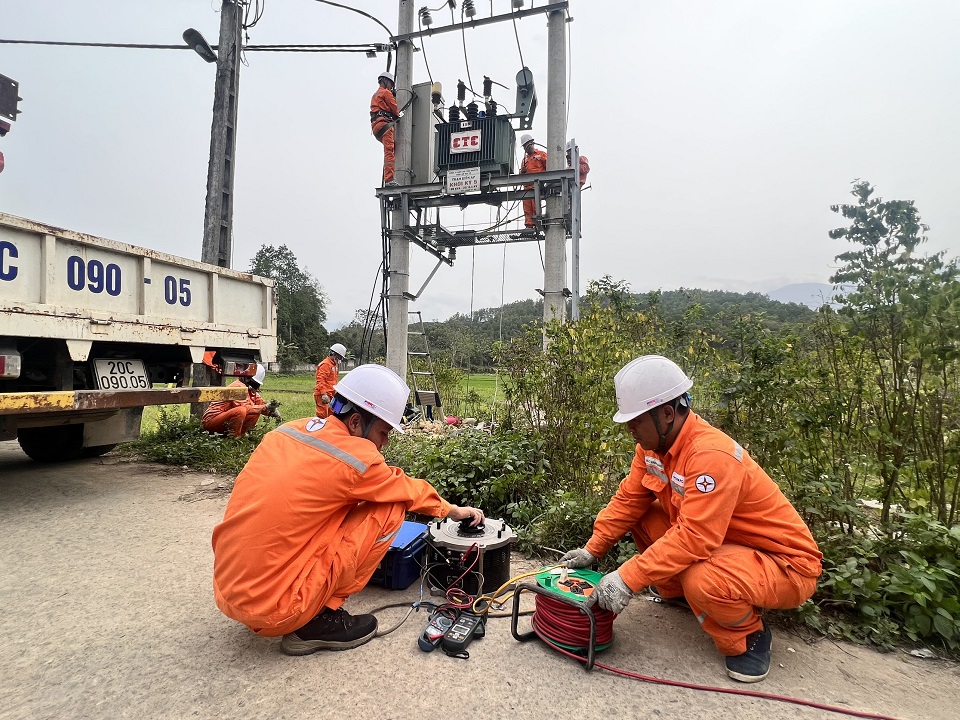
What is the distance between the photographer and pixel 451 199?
10172mm

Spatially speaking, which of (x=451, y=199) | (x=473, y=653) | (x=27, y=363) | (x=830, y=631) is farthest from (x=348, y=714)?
(x=451, y=199)

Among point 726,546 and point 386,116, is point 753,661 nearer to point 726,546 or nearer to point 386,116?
point 726,546

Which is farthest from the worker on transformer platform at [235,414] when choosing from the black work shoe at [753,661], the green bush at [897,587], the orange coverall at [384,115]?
the green bush at [897,587]

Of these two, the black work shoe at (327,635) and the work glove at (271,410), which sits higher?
the work glove at (271,410)

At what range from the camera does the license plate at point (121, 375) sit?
4.78 metres

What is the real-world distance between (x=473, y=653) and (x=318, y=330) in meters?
42.0

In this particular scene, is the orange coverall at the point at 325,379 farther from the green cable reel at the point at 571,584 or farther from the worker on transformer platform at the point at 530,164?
the green cable reel at the point at 571,584

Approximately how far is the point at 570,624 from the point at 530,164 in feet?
30.5

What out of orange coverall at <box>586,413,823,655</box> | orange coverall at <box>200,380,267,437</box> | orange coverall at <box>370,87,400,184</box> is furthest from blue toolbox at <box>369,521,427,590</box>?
orange coverall at <box>370,87,400,184</box>

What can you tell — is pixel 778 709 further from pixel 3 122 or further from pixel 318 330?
pixel 318 330

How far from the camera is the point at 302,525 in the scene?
2.23 metres

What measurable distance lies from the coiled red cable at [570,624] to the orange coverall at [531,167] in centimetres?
862

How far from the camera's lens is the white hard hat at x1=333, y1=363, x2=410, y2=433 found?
2.42 m

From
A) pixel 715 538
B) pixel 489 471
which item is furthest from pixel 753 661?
pixel 489 471
